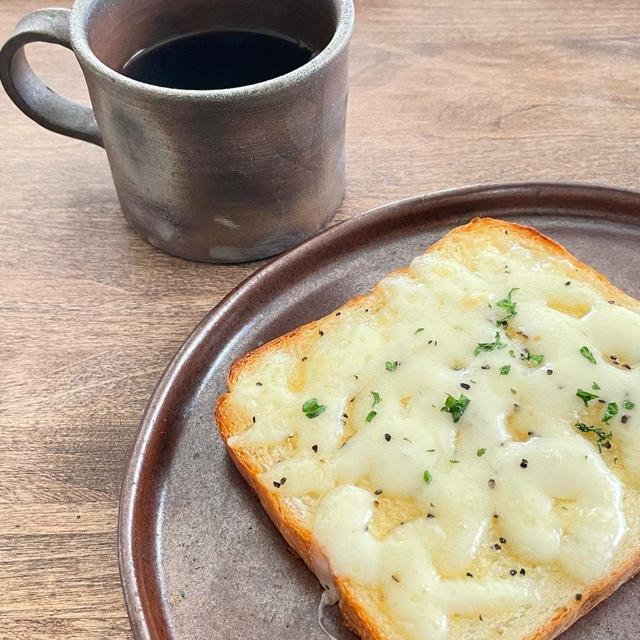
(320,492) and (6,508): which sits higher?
(320,492)

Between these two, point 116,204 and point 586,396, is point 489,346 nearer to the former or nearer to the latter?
point 586,396

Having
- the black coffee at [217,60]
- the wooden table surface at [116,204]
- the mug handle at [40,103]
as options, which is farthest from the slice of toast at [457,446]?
the mug handle at [40,103]

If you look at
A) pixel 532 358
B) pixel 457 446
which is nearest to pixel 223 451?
pixel 457 446

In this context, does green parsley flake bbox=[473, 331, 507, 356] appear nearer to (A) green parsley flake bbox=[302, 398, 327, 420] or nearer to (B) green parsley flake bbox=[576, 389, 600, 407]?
(B) green parsley flake bbox=[576, 389, 600, 407]

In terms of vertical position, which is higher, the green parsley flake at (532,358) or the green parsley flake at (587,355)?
the green parsley flake at (587,355)

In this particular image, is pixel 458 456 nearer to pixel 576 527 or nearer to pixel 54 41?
pixel 576 527

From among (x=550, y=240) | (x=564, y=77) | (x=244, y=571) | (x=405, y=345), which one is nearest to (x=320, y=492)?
(x=244, y=571)

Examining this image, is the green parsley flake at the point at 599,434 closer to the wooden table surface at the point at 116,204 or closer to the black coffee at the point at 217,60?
the wooden table surface at the point at 116,204

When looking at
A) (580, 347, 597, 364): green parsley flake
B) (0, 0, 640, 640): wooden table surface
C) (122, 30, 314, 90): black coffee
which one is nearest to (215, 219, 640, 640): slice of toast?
(580, 347, 597, 364): green parsley flake
